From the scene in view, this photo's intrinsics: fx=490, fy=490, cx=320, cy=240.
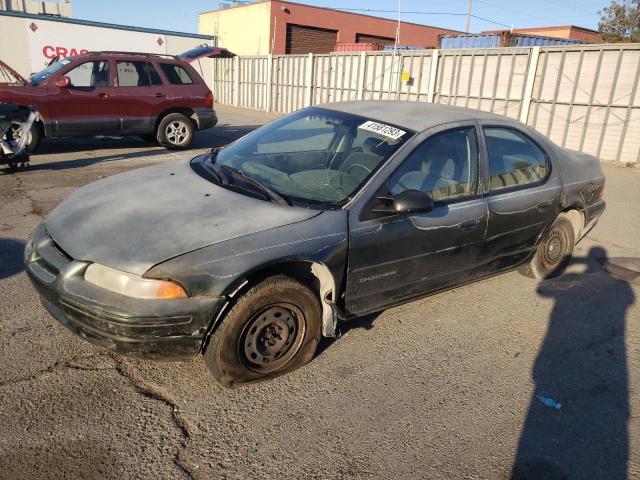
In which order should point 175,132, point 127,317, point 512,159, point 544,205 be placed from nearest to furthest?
point 127,317 < point 512,159 < point 544,205 < point 175,132

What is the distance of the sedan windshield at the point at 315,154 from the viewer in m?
3.22

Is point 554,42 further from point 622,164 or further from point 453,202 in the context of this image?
point 453,202

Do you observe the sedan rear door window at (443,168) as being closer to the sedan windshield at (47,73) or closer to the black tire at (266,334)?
the black tire at (266,334)

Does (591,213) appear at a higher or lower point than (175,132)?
higher

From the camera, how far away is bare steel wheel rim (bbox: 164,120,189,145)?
10320mm

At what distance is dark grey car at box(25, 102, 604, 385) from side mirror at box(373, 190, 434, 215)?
0.01m

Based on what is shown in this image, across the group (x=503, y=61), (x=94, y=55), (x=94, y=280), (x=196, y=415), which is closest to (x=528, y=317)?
(x=196, y=415)

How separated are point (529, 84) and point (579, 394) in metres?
11.6

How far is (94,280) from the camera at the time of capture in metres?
2.54

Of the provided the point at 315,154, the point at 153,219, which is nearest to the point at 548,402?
the point at 315,154

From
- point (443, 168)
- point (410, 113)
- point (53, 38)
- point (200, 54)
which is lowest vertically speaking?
point (443, 168)

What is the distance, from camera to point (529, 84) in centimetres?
1275

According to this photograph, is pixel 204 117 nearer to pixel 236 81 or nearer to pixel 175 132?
pixel 175 132

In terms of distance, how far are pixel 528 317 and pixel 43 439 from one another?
A: 347 centimetres
